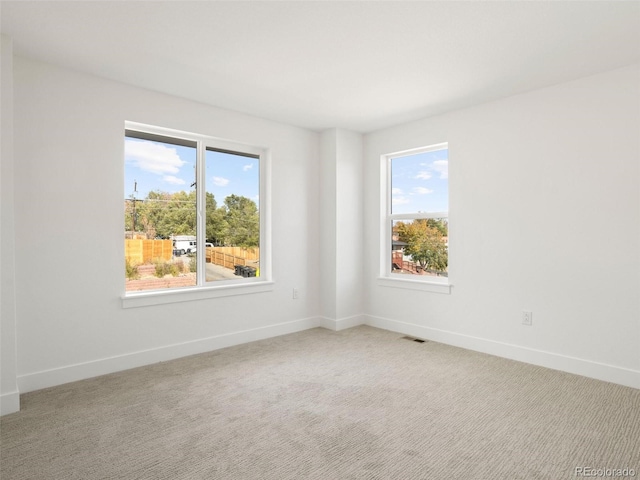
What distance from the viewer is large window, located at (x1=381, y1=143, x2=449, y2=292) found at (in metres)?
4.34

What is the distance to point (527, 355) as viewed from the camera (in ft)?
11.5

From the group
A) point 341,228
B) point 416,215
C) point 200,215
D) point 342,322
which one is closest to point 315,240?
point 341,228

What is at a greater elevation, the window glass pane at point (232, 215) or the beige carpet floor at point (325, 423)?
Result: the window glass pane at point (232, 215)

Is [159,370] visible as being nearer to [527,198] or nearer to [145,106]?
[145,106]

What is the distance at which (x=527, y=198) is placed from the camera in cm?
352

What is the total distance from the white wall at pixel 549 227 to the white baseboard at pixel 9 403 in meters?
3.65

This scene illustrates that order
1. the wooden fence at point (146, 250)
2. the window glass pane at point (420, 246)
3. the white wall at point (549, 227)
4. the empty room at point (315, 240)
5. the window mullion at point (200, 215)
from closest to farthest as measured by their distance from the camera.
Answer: the empty room at point (315, 240)
the white wall at point (549, 227)
the wooden fence at point (146, 250)
the window mullion at point (200, 215)
the window glass pane at point (420, 246)

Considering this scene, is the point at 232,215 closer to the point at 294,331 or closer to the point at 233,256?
the point at 233,256

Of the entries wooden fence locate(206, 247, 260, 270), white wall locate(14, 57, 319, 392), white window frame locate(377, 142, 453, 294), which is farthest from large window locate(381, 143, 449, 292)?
white wall locate(14, 57, 319, 392)

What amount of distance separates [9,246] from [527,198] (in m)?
4.09

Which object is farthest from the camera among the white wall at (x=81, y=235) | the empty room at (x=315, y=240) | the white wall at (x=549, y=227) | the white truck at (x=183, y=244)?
the white truck at (x=183, y=244)

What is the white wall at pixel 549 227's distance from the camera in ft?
9.87

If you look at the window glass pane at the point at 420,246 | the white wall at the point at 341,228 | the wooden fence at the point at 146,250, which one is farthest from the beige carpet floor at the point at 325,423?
the white wall at the point at 341,228

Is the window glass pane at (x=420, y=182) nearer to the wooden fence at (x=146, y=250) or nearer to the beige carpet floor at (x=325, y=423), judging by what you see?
the beige carpet floor at (x=325, y=423)
